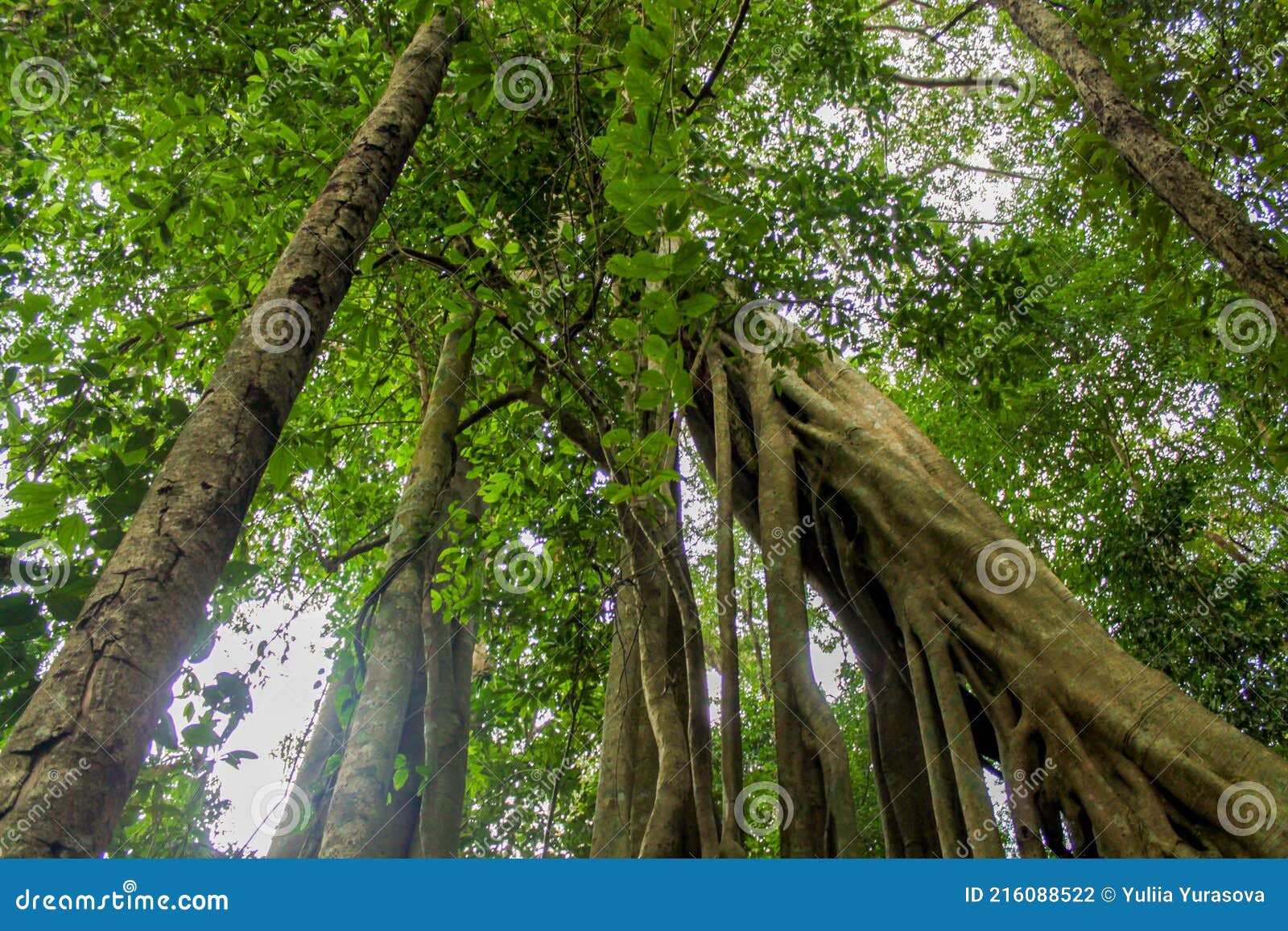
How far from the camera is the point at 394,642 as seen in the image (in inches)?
120

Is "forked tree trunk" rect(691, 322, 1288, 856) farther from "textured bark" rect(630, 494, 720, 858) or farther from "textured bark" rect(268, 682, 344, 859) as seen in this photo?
"textured bark" rect(268, 682, 344, 859)

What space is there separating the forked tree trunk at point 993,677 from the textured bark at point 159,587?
1858 mm

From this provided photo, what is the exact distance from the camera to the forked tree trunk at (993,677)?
112 inches

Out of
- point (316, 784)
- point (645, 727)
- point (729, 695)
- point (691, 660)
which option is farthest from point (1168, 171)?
point (316, 784)

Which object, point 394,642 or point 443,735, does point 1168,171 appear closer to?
point 394,642

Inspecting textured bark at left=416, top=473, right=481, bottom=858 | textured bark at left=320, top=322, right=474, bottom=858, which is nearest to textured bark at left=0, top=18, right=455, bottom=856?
textured bark at left=320, top=322, right=474, bottom=858

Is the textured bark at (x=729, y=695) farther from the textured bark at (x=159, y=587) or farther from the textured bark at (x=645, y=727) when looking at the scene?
the textured bark at (x=159, y=587)

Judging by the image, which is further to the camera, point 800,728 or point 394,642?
point 800,728

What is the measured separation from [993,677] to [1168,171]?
2150mm

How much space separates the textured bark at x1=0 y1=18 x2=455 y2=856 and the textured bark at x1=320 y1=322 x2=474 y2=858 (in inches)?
49.6

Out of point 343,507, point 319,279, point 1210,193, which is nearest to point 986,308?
point 1210,193

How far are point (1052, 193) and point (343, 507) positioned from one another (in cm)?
562

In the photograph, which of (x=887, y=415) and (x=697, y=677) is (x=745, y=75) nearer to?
(x=887, y=415)

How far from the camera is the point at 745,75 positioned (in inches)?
197
